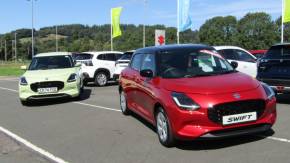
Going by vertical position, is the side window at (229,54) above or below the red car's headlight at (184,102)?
above

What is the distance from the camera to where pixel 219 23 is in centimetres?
10131

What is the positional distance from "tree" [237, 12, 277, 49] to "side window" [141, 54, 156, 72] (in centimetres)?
8667

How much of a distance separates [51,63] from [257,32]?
8427 centimetres

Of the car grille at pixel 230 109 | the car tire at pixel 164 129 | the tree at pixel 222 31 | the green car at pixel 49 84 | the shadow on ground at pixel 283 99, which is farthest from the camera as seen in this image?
the tree at pixel 222 31

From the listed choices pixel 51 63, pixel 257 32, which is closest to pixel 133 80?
pixel 51 63

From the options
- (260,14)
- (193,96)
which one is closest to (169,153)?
(193,96)

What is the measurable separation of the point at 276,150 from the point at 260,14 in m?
92.8

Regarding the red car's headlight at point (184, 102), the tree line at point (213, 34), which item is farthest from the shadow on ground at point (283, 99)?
the tree line at point (213, 34)

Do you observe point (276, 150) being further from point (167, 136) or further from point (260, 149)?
point (167, 136)

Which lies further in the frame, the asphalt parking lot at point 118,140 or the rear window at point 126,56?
the rear window at point 126,56

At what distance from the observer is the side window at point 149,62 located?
821cm

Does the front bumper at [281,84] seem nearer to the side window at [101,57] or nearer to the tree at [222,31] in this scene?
the side window at [101,57]

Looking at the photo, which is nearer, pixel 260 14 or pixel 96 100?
pixel 96 100

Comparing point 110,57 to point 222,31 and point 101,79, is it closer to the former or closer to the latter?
point 101,79
